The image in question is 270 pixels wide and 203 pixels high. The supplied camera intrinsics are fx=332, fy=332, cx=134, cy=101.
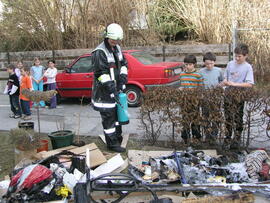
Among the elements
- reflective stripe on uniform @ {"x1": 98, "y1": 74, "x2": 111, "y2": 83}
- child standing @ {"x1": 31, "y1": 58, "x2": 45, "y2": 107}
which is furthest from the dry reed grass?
reflective stripe on uniform @ {"x1": 98, "y1": 74, "x2": 111, "y2": 83}

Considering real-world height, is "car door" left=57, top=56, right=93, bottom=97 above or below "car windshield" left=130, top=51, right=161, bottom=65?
below

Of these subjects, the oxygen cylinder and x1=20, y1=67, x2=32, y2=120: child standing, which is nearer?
the oxygen cylinder

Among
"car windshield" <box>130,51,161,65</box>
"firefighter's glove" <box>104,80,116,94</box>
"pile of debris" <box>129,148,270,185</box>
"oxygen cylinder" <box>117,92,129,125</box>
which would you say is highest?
"car windshield" <box>130,51,161,65</box>

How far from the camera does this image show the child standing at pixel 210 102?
5008 mm

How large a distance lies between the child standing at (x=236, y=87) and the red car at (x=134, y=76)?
11.7 feet

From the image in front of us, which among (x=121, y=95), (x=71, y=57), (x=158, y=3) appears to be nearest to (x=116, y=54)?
(x=121, y=95)

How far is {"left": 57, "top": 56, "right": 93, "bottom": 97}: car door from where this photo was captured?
32.7 ft

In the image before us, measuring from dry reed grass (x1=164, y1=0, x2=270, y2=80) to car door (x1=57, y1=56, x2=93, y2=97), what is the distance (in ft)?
18.3

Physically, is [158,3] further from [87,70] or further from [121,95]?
[121,95]

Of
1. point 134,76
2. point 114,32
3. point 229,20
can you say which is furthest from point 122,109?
point 229,20

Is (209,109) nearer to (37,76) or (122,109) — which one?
(122,109)

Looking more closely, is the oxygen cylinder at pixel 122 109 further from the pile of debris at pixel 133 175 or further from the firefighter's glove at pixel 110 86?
the pile of debris at pixel 133 175

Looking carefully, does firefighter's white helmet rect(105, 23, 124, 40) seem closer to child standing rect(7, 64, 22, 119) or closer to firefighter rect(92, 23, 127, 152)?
firefighter rect(92, 23, 127, 152)

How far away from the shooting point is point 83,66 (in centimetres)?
1012
